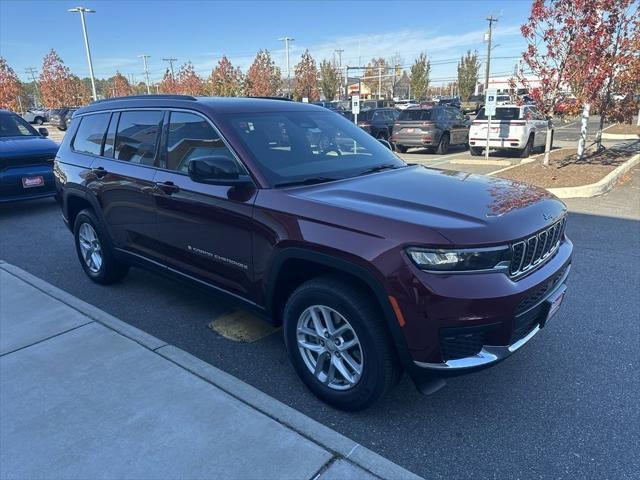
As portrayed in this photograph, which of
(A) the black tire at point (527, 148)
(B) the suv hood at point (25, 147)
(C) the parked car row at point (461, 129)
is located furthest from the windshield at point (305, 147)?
(A) the black tire at point (527, 148)

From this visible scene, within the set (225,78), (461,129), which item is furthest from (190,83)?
(461,129)

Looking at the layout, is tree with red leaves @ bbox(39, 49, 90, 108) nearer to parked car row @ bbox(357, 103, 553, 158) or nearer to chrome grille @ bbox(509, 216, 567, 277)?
parked car row @ bbox(357, 103, 553, 158)

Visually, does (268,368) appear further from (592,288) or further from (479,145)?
(479,145)

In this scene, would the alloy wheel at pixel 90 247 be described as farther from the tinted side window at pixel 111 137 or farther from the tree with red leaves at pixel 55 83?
the tree with red leaves at pixel 55 83

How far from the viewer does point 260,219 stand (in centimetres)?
311

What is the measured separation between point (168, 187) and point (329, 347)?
72.3 inches

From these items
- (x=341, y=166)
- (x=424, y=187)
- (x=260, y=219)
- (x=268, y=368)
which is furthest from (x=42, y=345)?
(x=424, y=187)

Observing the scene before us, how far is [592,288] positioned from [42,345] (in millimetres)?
4939

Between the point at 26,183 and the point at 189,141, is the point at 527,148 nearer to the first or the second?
the point at 26,183

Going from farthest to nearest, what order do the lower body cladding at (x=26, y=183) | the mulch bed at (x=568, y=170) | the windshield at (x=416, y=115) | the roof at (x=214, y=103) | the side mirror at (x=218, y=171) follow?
1. the windshield at (x=416, y=115)
2. the mulch bed at (x=568, y=170)
3. the lower body cladding at (x=26, y=183)
4. the roof at (x=214, y=103)
5. the side mirror at (x=218, y=171)

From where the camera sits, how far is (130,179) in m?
4.18

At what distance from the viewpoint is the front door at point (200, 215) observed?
Result: 3.29 meters

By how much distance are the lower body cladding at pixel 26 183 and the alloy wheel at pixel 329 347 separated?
7.59 meters

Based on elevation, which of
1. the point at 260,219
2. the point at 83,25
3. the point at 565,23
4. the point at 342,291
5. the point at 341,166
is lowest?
the point at 342,291
